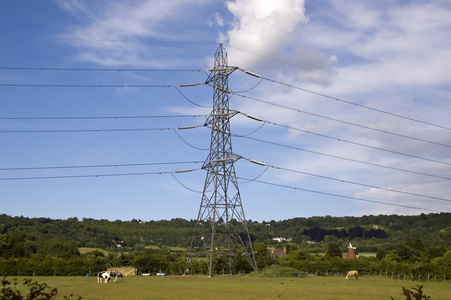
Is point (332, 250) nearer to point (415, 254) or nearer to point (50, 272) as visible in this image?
point (415, 254)

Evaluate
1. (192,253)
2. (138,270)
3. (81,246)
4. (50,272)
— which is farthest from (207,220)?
(81,246)

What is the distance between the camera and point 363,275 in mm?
79062

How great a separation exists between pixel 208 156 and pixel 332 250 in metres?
79.8

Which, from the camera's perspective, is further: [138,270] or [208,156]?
[138,270]

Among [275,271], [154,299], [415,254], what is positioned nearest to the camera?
[154,299]

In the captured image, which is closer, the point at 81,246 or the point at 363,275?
the point at 363,275

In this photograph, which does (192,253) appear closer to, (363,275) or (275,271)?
(275,271)

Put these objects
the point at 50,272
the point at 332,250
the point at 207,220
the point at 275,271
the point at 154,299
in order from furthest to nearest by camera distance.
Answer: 1. the point at 332,250
2. the point at 50,272
3. the point at 275,271
4. the point at 207,220
5. the point at 154,299

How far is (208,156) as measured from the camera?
61.0 m

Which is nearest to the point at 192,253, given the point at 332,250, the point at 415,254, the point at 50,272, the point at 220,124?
the point at 220,124

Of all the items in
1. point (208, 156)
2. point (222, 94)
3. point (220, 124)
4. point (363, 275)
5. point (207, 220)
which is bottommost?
point (363, 275)

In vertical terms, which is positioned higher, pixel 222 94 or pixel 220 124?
pixel 222 94

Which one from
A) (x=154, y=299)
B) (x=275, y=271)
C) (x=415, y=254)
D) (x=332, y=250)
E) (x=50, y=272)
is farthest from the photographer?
(x=332, y=250)

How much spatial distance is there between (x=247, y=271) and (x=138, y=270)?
19.4 meters
